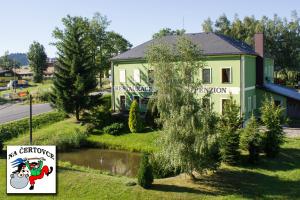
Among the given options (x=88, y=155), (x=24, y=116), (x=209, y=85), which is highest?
(x=209, y=85)

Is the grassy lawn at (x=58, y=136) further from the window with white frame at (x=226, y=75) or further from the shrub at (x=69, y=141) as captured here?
the window with white frame at (x=226, y=75)

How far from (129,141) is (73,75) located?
9477 mm

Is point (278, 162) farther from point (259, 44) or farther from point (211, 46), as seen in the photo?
point (259, 44)

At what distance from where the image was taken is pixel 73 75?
1486 inches

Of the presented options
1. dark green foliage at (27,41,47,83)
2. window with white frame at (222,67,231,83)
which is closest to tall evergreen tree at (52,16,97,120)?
window with white frame at (222,67,231,83)

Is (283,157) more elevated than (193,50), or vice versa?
(193,50)

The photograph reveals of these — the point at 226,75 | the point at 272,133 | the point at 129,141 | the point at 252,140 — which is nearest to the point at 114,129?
the point at 129,141

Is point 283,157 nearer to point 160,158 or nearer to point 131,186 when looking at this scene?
point 160,158

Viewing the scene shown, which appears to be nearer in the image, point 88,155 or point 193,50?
point 193,50

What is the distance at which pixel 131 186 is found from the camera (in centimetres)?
2077

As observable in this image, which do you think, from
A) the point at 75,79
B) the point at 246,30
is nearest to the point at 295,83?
the point at 246,30

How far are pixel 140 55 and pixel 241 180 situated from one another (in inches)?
756

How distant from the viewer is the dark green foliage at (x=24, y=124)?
116 ft

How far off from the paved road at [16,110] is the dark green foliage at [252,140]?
2508cm
